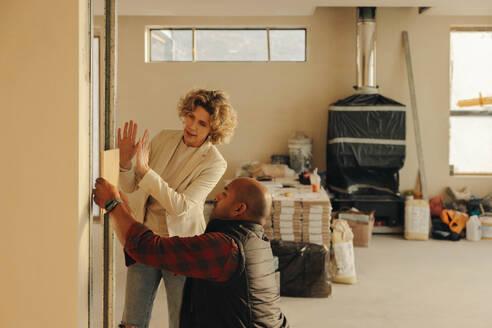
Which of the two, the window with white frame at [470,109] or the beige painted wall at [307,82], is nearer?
the beige painted wall at [307,82]

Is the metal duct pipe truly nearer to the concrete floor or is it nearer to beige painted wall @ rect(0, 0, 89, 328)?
the concrete floor

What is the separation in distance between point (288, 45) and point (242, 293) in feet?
19.7

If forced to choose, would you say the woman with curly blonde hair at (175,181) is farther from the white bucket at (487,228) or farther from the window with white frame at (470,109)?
the window with white frame at (470,109)

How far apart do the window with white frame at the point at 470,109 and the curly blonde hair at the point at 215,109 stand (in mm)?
5578

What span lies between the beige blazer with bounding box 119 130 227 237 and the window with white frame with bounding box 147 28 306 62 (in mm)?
4911

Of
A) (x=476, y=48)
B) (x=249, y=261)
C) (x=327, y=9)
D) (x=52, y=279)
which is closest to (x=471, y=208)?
(x=476, y=48)

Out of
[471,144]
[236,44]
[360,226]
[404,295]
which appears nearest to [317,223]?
[404,295]

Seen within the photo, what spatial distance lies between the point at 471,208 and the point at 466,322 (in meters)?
3.36

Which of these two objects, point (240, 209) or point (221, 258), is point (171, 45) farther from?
point (221, 258)

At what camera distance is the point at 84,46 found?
1.36m

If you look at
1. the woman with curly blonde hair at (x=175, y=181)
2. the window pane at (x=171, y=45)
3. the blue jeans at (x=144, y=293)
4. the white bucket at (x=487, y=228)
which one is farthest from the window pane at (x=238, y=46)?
the blue jeans at (x=144, y=293)

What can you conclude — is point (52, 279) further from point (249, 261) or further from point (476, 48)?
point (476, 48)

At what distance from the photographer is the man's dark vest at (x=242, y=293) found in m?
1.62

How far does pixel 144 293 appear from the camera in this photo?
2.27 m
